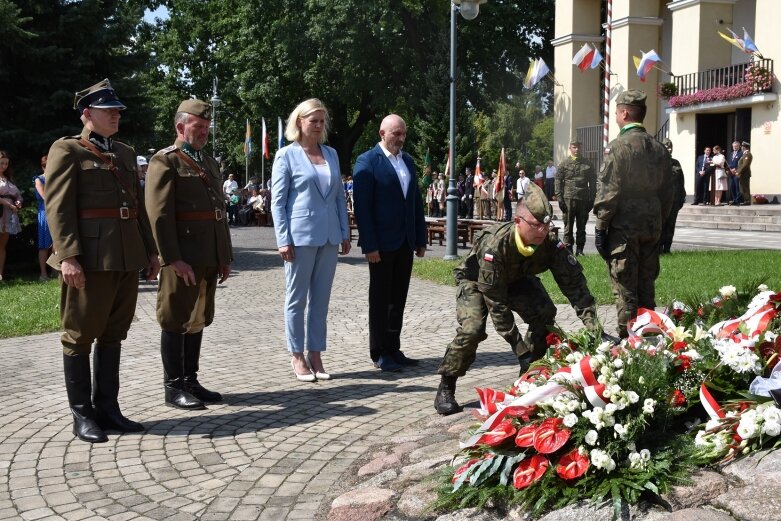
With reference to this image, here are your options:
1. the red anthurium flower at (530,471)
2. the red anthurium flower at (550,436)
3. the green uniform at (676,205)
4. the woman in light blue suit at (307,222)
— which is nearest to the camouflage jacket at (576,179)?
the green uniform at (676,205)

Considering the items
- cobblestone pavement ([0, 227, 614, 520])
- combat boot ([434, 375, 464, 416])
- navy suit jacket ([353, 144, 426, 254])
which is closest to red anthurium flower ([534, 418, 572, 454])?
cobblestone pavement ([0, 227, 614, 520])

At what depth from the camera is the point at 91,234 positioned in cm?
518

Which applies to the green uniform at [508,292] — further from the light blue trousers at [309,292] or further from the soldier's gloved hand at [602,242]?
the soldier's gloved hand at [602,242]

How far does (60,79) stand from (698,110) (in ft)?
70.4

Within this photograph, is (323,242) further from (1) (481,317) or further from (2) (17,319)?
(2) (17,319)

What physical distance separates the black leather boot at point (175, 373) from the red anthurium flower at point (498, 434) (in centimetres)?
273

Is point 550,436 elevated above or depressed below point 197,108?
below

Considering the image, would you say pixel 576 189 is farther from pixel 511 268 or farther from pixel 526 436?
pixel 526 436

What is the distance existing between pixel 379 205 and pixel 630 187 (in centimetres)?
199

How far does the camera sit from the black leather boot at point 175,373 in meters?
5.90

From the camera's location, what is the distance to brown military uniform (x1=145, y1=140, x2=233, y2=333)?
5.74m

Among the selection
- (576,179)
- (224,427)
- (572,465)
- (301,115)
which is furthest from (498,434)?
(576,179)

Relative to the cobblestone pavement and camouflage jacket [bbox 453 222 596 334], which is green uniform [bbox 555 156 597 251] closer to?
the cobblestone pavement

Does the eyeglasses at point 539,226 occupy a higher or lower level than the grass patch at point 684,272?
higher
